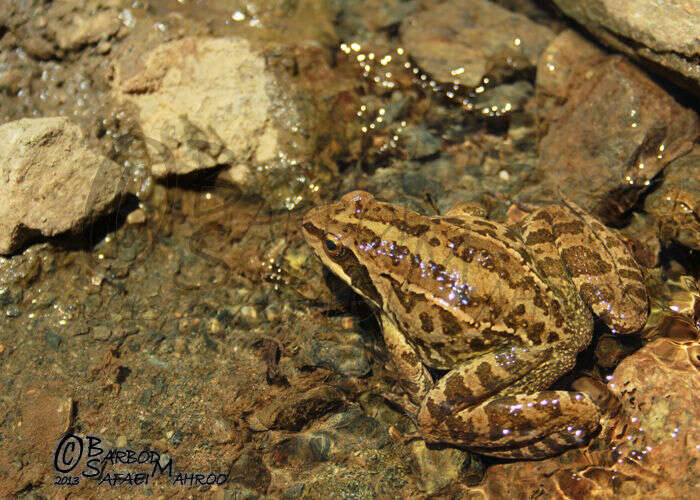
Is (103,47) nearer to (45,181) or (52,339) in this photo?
(45,181)

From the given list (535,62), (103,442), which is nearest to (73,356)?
(103,442)

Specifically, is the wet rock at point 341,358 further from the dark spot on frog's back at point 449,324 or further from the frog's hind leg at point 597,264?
the frog's hind leg at point 597,264

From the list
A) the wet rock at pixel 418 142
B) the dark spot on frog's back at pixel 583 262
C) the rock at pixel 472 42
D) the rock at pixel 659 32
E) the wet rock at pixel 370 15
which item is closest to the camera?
the dark spot on frog's back at pixel 583 262

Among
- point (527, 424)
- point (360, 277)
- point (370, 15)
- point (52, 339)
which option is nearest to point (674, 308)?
point (527, 424)

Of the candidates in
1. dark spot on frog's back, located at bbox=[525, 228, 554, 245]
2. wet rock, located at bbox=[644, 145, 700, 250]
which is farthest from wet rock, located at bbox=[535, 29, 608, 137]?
dark spot on frog's back, located at bbox=[525, 228, 554, 245]

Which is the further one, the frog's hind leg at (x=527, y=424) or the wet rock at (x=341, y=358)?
the wet rock at (x=341, y=358)

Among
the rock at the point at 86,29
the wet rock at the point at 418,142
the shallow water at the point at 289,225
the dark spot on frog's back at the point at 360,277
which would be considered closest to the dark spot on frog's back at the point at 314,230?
the dark spot on frog's back at the point at 360,277

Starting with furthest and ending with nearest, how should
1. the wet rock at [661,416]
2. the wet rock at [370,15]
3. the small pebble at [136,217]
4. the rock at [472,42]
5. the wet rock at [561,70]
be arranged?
1. the wet rock at [370,15]
2. the rock at [472,42]
3. the wet rock at [561,70]
4. the small pebble at [136,217]
5. the wet rock at [661,416]
